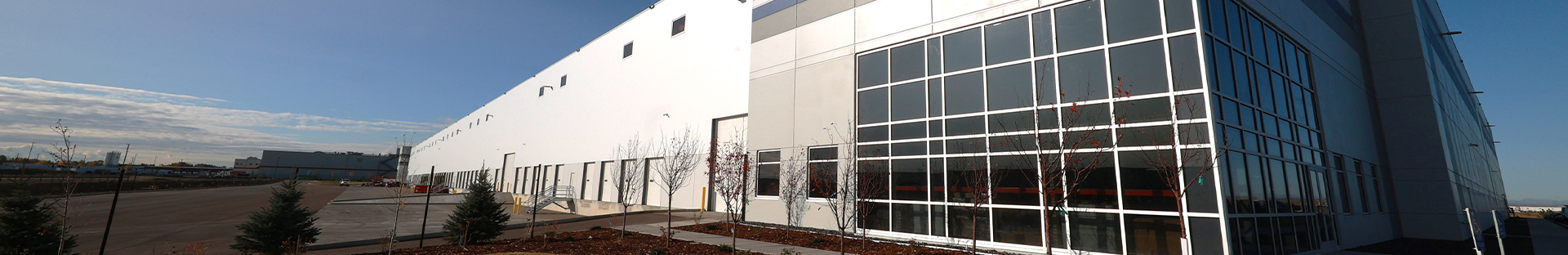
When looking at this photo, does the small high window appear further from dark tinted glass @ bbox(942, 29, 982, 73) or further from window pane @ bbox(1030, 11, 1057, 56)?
window pane @ bbox(1030, 11, 1057, 56)

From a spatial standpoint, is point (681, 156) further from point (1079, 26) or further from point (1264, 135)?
point (1264, 135)

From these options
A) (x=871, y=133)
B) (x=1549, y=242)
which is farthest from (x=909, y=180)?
(x=1549, y=242)

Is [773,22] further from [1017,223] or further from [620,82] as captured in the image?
[620,82]

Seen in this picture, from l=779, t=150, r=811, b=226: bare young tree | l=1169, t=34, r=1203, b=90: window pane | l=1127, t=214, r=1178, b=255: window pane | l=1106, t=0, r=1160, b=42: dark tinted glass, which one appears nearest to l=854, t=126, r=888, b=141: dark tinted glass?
l=779, t=150, r=811, b=226: bare young tree

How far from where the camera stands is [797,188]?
56.1ft

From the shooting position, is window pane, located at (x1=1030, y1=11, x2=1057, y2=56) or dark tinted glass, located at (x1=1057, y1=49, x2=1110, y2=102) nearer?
dark tinted glass, located at (x1=1057, y1=49, x2=1110, y2=102)

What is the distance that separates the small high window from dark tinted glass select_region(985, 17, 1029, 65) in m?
18.9

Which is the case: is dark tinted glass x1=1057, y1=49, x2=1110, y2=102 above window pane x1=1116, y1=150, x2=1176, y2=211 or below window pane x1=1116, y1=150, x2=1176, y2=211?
above

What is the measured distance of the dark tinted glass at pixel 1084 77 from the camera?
1133 cm

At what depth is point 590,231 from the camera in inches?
650

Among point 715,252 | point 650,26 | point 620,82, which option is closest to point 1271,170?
point 715,252

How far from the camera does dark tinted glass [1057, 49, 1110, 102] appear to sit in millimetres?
11328

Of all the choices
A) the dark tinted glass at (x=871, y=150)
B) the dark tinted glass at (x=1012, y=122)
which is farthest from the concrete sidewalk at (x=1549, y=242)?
the dark tinted glass at (x=871, y=150)

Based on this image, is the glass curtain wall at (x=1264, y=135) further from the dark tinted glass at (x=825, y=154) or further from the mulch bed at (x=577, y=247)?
the mulch bed at (x=577, y=247)
